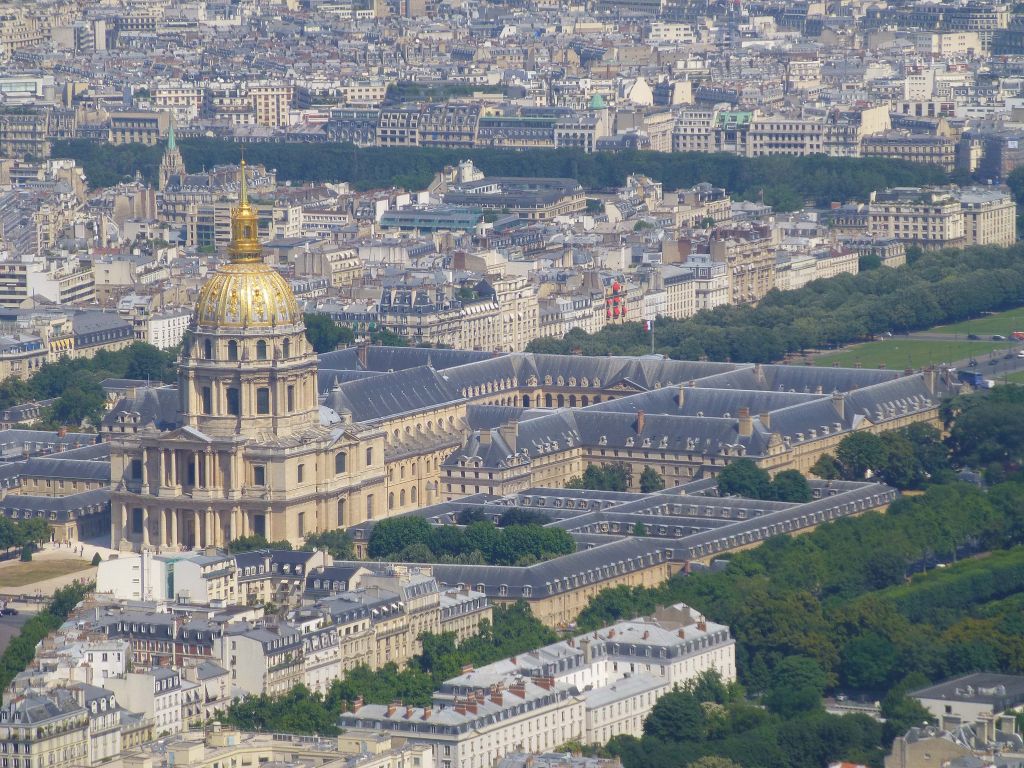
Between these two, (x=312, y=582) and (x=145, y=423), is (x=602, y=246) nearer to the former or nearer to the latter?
(x=145, y=423)

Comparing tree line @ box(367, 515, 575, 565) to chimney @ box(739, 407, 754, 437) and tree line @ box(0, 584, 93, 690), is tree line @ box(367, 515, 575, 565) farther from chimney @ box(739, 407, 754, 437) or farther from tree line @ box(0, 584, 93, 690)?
chimney @ box(739, 407, 754, 437)

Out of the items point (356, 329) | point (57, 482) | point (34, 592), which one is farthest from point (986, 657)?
point (356, 329)

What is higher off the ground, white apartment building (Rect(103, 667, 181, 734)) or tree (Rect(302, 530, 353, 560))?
white apartment building (Rect(103, 667, 181, 734))

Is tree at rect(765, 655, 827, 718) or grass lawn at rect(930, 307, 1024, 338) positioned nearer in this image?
tree at rect(765, 655, 827, 718)

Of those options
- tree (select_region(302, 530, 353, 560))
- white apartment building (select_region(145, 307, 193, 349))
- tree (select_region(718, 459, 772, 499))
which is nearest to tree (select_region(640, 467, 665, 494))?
tree (select_region(718, 459, 772, 499))

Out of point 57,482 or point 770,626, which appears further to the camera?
point 57,482

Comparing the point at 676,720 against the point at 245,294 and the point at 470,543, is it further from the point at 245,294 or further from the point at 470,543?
the point at 245,294

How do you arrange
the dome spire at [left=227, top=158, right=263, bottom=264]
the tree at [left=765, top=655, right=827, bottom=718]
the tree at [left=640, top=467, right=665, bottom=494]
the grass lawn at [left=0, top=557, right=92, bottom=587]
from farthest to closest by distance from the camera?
the tree at [left=640, top=467, right=665, bottom=494] → the dome spire at [left=227, top=158, right=263, bottom=264] → the grass lawn at [left=0, top=557, right=92, bottom=587] → the tree at [left=765, top=655, right=827, bottom=718]
